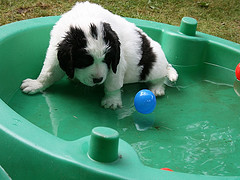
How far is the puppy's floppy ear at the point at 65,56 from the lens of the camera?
2.93m

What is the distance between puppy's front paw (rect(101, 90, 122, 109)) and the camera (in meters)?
3.45

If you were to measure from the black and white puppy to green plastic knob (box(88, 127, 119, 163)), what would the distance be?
1.03m

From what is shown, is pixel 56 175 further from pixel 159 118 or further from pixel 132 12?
pixel 132 12

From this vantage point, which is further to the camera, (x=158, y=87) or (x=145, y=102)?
(x=158, y=87)

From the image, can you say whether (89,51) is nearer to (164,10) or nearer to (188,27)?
(188,27)

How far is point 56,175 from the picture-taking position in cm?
212

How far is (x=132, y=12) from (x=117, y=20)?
2557mm

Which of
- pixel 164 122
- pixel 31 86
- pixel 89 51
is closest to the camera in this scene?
pixel 89 51

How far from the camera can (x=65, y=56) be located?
2961mm

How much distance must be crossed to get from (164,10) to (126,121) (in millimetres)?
3524

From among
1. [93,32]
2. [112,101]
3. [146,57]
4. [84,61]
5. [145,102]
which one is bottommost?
[112,101]

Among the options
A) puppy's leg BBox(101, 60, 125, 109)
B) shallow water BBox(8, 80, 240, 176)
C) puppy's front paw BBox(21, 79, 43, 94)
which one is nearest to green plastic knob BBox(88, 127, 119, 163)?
shallow water BBox(8, 80, 240, 176)

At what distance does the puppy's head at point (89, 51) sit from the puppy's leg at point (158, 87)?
→ 0.80m

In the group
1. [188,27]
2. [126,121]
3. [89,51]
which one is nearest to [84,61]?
[89,51]
